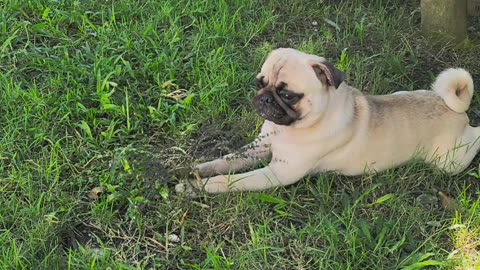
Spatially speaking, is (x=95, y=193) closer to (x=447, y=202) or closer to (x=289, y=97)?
(x=289, y=97)

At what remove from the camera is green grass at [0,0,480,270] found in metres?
2.96

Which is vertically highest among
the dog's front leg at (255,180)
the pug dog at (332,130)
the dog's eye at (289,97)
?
the dog's eye at (289,97)

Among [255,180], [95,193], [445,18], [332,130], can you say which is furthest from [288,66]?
[445,18]

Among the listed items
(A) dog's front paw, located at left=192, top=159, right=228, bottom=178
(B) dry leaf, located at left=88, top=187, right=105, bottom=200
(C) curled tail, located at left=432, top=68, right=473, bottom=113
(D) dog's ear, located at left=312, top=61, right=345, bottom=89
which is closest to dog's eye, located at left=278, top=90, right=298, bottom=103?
(D) dog's ear, located at left=312, top=61, right=345, bottom=89

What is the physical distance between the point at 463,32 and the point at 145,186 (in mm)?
2312

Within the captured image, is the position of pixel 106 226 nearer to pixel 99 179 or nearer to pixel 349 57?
pixel 99 179

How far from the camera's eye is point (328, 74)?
3.00 meters

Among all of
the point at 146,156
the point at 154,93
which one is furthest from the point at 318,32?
the point at 146,156

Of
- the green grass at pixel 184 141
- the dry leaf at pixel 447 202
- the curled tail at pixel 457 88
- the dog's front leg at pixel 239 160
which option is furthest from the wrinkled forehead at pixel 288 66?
the dry leaf at pixel 447 202

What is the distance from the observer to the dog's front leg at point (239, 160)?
3.35 m

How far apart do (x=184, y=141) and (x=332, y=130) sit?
0.81 meters

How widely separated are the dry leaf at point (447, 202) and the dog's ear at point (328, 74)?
0.79 metres

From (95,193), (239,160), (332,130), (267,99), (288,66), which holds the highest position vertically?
→ (288,66)

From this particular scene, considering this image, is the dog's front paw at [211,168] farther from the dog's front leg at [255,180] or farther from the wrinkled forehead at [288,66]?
the wrinkled forehead at [288,66]
